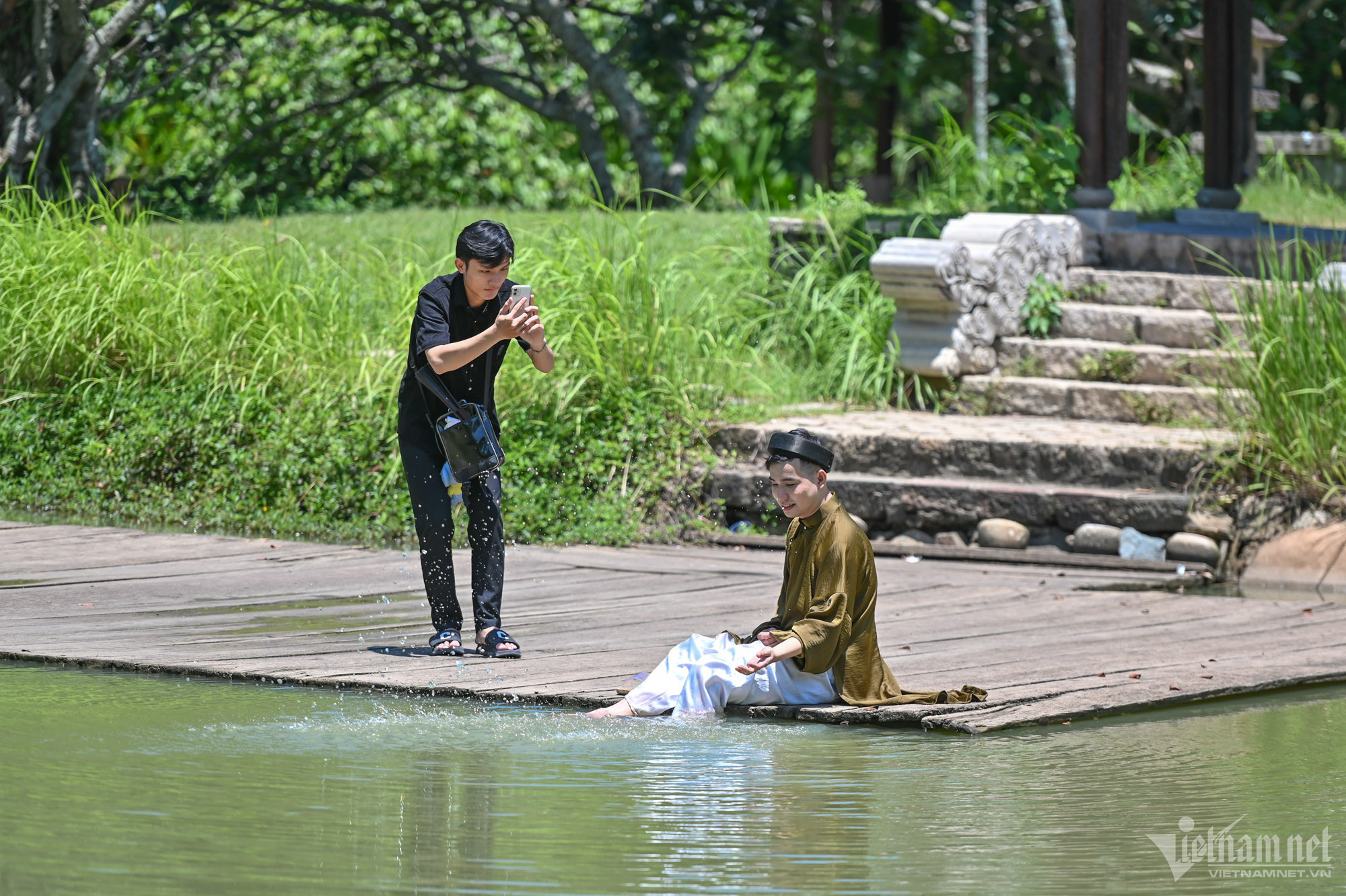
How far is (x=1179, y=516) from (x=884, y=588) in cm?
176

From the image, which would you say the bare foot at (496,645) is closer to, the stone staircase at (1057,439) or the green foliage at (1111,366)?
the stone staircase at (1057,439)

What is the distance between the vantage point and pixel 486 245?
6.15m

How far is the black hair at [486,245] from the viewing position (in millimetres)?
6145

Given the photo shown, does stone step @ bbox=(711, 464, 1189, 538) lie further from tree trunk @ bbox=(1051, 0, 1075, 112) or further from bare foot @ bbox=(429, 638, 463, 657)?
tree trunk @ bbox=(1051, 0, 1075, 112)

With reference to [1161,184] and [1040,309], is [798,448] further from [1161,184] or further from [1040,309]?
[1161,184]

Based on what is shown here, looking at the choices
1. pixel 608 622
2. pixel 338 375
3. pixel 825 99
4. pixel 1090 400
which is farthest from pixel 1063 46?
pixel 608 622

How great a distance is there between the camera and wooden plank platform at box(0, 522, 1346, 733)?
239 inches

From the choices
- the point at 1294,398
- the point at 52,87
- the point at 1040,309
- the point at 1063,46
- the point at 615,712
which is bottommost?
the point at 615,712

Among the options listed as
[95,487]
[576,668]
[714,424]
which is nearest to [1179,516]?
[714,424]

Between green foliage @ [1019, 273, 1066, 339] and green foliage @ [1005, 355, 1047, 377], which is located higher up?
green foliage @ [1019, 273, 1066, 339]

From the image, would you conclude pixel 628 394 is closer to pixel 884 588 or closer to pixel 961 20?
pixel 884 588
